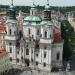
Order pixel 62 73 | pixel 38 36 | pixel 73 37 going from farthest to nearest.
Result: pixel 73 37, pixel 38 36, pixel 62 73

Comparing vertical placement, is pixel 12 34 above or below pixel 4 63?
above

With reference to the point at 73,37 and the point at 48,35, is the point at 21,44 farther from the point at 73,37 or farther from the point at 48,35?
the point at 73,37

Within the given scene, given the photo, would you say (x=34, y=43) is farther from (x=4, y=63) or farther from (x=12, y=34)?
(x=4, y=63)

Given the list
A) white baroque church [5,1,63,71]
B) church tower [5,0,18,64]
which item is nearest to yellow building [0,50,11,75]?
church tower [5,0,18,64]

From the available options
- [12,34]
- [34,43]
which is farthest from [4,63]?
[12,34]

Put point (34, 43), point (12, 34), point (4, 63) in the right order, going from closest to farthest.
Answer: point (4, 63), point (34, 43), point (12, 34)

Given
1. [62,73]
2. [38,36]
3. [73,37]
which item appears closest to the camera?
[62,73]

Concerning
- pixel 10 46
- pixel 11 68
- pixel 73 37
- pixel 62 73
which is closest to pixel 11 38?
pixel 10 46

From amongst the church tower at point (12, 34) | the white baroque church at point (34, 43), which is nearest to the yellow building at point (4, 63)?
the church tower at point (12, 34)

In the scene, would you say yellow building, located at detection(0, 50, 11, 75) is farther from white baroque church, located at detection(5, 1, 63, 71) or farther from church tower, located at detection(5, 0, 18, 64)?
white baroque church, located at detection(5, 1, 63, 71)
